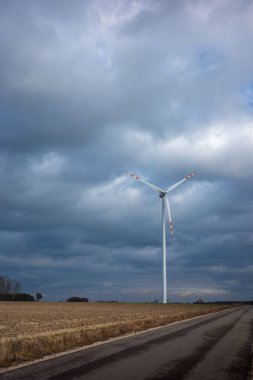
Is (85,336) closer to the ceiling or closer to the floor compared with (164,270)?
closer to the floor

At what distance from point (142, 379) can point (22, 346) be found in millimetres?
9495

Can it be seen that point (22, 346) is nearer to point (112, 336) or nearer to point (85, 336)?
point (85, 336)

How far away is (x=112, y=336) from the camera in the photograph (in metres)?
30.3

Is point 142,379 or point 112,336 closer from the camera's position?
point 142,379

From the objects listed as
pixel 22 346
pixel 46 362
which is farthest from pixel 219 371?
pixel 22 346

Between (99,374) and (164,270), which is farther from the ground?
(164,270)

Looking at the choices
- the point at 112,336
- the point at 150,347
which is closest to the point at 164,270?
the point at 112,336

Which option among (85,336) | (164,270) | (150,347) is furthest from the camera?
(164,270)

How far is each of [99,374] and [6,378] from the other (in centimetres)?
289

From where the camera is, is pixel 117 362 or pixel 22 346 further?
pixel 22 346

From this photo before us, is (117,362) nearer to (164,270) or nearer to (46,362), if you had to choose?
Answer: (46,362)

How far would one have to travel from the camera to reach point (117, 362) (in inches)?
704

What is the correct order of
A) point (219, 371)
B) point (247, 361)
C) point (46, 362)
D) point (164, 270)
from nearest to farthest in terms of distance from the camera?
point (219, 371)
point (46, 362)
point (247, 361)
point (164, 270)

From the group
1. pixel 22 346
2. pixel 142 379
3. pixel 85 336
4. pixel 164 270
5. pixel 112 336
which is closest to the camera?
pixel 142 379
